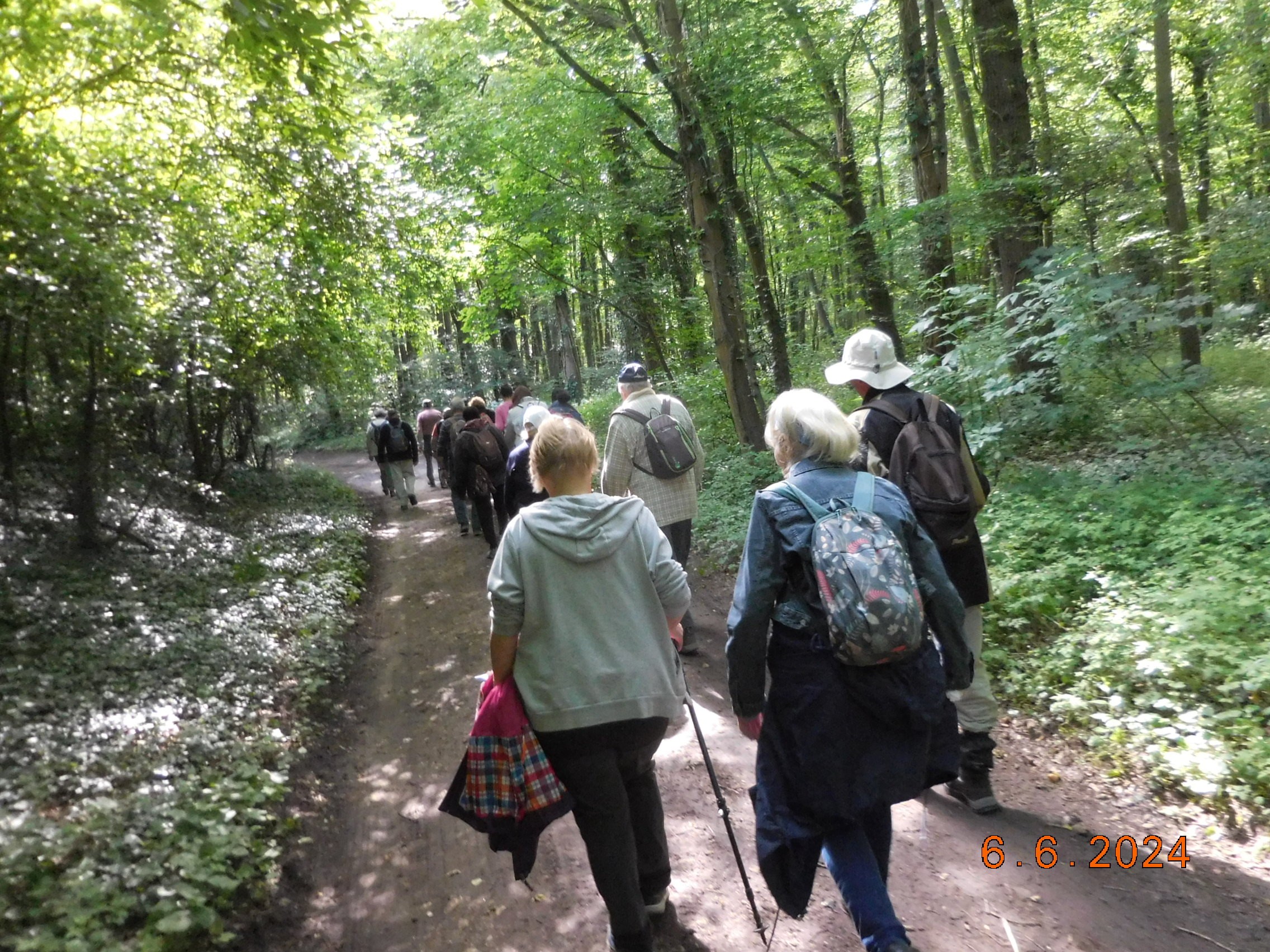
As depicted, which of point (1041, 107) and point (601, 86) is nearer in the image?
point (601, 86)

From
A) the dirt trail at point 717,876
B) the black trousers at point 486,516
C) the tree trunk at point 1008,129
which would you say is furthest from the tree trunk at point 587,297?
the dirt trail at point 717,876

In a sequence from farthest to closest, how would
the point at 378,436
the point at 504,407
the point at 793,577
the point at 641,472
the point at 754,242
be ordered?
1. the point at 378,436
2. the point at 754,242
3. the point at 504,407
4. the point at 641,472
5. the point at 793,577

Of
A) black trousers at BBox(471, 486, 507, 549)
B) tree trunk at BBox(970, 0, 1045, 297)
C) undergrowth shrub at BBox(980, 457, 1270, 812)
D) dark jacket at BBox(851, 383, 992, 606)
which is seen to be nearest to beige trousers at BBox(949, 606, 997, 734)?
dark jacket at BBox(851, 383, 992, 606)

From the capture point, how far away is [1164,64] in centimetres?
1211

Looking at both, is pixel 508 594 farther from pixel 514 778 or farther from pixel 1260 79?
pixel 1260 79

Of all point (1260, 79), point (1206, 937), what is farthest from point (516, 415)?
point (1260, 79)

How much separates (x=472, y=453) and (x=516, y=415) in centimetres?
74

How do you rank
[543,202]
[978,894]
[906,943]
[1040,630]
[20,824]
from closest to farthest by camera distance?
[906,943], [978,894], [20,824], [1040,630], [543,202]

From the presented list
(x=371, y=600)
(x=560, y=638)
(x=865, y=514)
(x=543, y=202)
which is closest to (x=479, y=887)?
(x=560, y=638)

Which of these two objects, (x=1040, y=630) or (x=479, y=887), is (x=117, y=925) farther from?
(x=1040, y=630)

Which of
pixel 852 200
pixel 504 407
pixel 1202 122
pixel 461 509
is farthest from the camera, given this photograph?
pixel 1202 122

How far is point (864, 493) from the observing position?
2824mm

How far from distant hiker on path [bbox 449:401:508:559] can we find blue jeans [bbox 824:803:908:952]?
23.9ft

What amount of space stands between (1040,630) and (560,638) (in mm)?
4094
